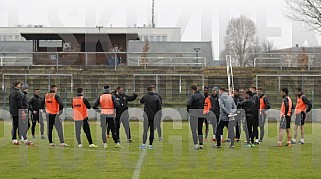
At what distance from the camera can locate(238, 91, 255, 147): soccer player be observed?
20844 mm

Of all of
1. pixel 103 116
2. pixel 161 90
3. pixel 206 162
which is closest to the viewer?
pixel 206 162

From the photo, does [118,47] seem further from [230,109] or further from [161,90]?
[230,109]

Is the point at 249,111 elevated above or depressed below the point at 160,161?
above

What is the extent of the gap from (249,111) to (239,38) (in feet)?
180

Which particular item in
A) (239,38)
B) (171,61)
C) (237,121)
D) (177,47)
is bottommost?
(237,121)

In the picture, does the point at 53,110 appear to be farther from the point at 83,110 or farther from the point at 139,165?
the point at 139,165

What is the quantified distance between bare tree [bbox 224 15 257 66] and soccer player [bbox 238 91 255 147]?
52.8 m

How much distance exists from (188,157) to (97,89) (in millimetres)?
24355

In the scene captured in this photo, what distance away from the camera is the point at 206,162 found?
1612cm

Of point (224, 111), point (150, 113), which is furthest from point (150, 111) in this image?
point (224, 111)

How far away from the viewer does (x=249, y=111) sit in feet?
69.0

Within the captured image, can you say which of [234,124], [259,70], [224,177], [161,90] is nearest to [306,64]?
[259,70]

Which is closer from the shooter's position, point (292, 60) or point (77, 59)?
point (77, 59)

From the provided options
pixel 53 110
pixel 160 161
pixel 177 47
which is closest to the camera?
pixel 160 161
